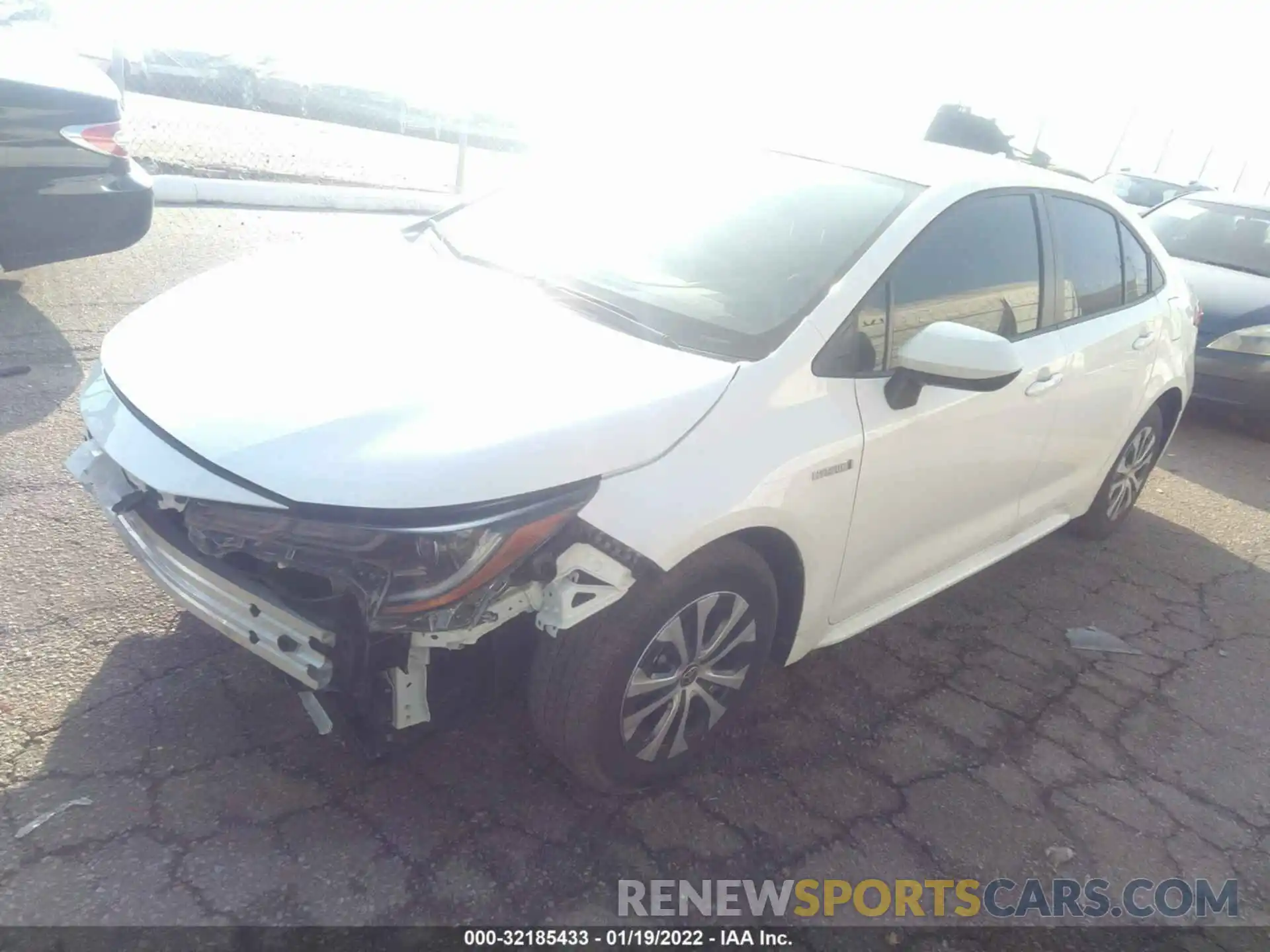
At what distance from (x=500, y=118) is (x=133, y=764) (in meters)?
12.2

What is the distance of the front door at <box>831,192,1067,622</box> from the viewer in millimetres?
2768

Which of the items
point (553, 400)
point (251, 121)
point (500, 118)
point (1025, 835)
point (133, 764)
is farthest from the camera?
point (500, 118)

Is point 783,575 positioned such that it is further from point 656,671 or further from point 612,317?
point 612,317

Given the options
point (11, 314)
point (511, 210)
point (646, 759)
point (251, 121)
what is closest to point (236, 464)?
point (646, 759)

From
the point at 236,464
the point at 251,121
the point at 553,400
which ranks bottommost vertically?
the point at 251,121

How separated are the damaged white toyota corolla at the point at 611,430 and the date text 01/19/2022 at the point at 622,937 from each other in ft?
1.21

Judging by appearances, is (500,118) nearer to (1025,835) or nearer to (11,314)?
(11,314)

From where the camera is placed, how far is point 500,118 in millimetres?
13273

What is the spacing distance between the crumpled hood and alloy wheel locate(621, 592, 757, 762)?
19.1 inches

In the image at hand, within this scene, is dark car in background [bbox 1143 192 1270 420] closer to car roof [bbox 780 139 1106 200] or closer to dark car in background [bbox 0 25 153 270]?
car roof [bbox 780 139 1106 200]

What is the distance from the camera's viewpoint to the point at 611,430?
2.19m

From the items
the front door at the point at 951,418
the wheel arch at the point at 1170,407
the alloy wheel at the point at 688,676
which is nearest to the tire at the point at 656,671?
the alloy wheel at the point at 688,676

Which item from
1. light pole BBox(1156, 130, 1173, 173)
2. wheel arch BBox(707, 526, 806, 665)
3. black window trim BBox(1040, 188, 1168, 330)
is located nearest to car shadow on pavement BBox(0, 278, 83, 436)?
wheel arch BBox(707, 526, 806, 665)

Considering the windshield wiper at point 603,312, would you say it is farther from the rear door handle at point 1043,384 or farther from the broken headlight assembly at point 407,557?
the rear door handle at point 1043,384
